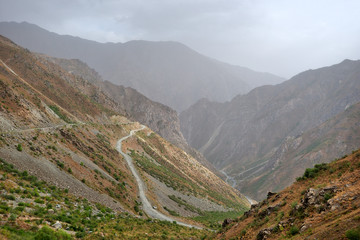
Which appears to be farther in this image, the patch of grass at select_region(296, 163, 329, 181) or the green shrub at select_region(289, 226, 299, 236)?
the patch of grass at select_region(296, 163, 329, 181)

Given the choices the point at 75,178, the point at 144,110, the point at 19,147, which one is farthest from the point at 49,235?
the point at 144,110

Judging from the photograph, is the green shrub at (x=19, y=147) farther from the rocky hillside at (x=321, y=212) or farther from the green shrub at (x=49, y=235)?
the rocky hillside at (x=321, y=212)

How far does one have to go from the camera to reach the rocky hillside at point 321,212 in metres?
8.44

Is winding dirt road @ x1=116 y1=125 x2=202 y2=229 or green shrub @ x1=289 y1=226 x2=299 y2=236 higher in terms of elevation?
green shrub @ x1=289 y1=226 x2=299 y2=236

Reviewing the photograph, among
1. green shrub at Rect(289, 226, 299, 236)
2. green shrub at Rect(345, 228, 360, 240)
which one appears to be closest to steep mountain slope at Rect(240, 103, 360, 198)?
green shrub at Rect(289, 226, 299, 236)

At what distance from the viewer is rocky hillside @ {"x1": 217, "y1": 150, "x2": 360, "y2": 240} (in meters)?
8.44

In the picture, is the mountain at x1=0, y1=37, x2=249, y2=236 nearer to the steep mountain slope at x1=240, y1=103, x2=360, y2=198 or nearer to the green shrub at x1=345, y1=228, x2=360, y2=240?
the green shrub at x1=345, y1=228, x2=360, y2=240

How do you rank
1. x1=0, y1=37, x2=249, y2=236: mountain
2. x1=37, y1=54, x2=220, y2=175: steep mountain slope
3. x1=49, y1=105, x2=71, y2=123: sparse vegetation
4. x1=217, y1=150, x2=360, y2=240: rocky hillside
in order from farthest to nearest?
x1=37, y1=54, x2=220, y2=175: steep mountain slope, x1=49, y1=105, x2=71, y2=123: sparse vegetation, x1=0, y1=37, x2=249, y2=236: mountain, x1=217, y1=150, x2=360, y2=240: rocky hillside

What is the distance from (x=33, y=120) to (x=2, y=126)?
25.3 feet

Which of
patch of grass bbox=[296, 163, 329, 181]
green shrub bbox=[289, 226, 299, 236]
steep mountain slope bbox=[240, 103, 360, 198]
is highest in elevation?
patch of grass bbox=[296, 163, 329, 181]

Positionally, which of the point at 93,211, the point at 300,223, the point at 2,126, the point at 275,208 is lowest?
the point at 93,211

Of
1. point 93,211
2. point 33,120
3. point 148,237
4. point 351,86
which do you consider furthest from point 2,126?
point 351,86

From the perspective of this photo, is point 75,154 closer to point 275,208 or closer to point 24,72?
point 275,208

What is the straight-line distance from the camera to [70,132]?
116 feet
